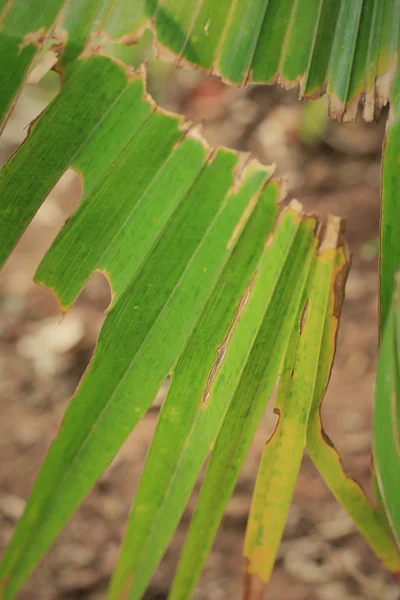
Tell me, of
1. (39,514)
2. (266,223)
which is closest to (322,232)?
(266,223)

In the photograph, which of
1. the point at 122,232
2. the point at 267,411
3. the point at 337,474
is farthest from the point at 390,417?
the point at 267,411

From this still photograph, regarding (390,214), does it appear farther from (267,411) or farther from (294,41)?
(267,411)

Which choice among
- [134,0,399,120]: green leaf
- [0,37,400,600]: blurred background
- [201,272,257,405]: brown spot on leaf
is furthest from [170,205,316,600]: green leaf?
[0,37,400,600]: blurred background

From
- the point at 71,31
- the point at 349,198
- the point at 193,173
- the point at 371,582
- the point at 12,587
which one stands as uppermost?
the point at 71,31

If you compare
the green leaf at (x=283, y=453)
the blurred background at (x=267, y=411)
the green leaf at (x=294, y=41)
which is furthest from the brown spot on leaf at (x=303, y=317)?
the blurred background at (x=267, y=411)

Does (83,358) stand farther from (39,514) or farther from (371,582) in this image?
(39,514)

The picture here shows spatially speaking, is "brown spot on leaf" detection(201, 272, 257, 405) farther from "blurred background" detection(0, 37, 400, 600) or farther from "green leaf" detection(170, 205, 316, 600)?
"blurred background" detection(0, 37, 400, 600)

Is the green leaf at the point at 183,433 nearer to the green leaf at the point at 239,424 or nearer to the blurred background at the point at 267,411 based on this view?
the green leaf at the point at 239,424

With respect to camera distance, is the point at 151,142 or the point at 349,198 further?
the point at 349,198
